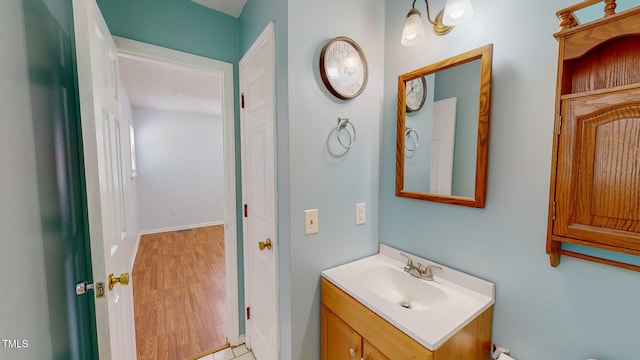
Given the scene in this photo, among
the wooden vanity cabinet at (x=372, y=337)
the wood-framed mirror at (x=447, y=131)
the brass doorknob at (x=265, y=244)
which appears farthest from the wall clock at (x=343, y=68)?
the wooden vanity cabinet at (x=372, y=337)

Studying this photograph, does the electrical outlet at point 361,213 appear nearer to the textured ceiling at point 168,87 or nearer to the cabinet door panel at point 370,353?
the cabinet door panel at point 370,353

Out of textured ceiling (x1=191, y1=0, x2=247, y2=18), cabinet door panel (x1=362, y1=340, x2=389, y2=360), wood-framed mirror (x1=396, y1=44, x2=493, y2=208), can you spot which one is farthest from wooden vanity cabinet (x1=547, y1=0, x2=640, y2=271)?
textured ceiling (x1=191, y1=0, x2=247, y2=18)

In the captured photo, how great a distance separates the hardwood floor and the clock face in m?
2.23

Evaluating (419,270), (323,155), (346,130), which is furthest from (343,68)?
(419,270)

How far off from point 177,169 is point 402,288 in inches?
206

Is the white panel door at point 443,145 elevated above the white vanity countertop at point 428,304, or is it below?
above

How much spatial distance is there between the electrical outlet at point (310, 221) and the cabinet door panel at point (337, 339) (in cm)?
43

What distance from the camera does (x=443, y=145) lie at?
121 cm

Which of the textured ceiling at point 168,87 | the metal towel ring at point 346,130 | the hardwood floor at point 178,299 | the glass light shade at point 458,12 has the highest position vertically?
the textured ceiling at point 168,87

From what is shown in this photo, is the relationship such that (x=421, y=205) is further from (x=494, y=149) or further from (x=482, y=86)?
(x=482, y=86)

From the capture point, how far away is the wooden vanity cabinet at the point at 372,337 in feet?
2.83

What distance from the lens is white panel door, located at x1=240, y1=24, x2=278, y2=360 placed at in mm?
1378

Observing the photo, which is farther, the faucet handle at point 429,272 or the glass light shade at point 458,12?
the faucet handle at point 429,272

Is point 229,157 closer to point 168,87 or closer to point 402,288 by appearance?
point 402,288
